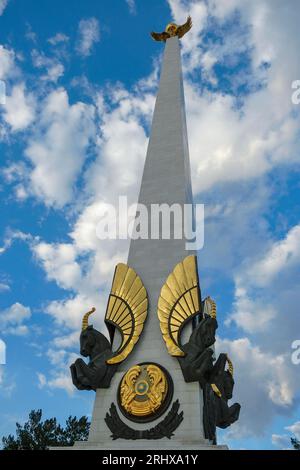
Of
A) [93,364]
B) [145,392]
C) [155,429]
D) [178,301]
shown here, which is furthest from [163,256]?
[155,429]

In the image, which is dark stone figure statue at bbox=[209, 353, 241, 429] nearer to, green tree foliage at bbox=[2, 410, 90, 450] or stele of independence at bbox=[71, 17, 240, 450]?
stele of independence at bbox=[71, 17, 240, 450]

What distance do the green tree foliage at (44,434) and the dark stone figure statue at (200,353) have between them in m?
16.5

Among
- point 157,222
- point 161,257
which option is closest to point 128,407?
point 161,257

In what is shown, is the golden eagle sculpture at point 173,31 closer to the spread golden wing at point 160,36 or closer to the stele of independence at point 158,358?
the spread golden wing at point 160,36

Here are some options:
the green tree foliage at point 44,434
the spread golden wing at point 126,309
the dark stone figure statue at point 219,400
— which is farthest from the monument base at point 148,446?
the green tree foliage at point 44,434

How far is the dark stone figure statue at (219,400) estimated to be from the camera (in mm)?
14430

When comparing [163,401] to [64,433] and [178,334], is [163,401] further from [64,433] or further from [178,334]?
[64,433]

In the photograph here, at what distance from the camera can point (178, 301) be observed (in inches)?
611

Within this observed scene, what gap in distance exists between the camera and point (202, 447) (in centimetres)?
1265

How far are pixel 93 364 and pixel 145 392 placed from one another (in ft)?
6.68

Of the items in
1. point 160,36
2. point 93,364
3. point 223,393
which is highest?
point 160,36

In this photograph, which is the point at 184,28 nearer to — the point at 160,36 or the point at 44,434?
the point at 160,36
